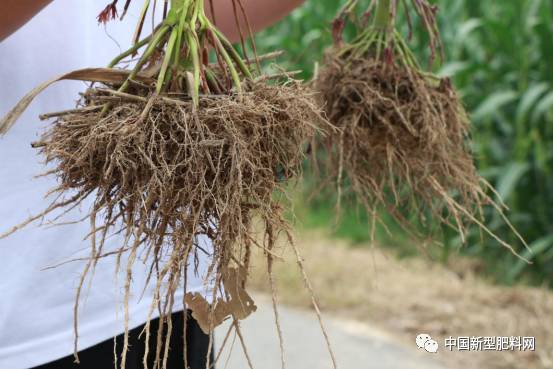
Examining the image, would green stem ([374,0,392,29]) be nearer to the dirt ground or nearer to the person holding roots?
the person holding roots

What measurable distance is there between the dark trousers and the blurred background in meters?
1.53

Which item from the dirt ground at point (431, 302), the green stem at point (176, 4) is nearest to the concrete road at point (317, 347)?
the dirt ground at point (431, 302)

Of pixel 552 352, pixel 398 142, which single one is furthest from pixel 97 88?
pixel 552 352

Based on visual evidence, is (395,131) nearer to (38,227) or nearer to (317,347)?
(38,227)

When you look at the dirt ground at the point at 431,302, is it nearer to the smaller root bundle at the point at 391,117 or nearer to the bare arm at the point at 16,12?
the smaller root bundle at the point at 391,117

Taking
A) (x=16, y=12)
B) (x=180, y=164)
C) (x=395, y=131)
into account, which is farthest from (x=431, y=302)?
(x=16, y=12)

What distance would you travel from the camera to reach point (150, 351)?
1.00m

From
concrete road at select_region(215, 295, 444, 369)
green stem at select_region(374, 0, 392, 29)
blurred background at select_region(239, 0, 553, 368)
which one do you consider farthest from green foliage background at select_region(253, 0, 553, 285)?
green stem at select_region(374, 0, 392, 29)

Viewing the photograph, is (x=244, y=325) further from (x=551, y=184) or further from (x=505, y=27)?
(x=505, y=27)

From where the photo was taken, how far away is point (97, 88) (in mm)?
710

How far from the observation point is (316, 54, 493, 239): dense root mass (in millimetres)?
1087

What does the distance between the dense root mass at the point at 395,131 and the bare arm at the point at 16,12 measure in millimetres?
510

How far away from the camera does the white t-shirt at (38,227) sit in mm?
844

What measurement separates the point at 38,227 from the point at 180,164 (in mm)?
279
